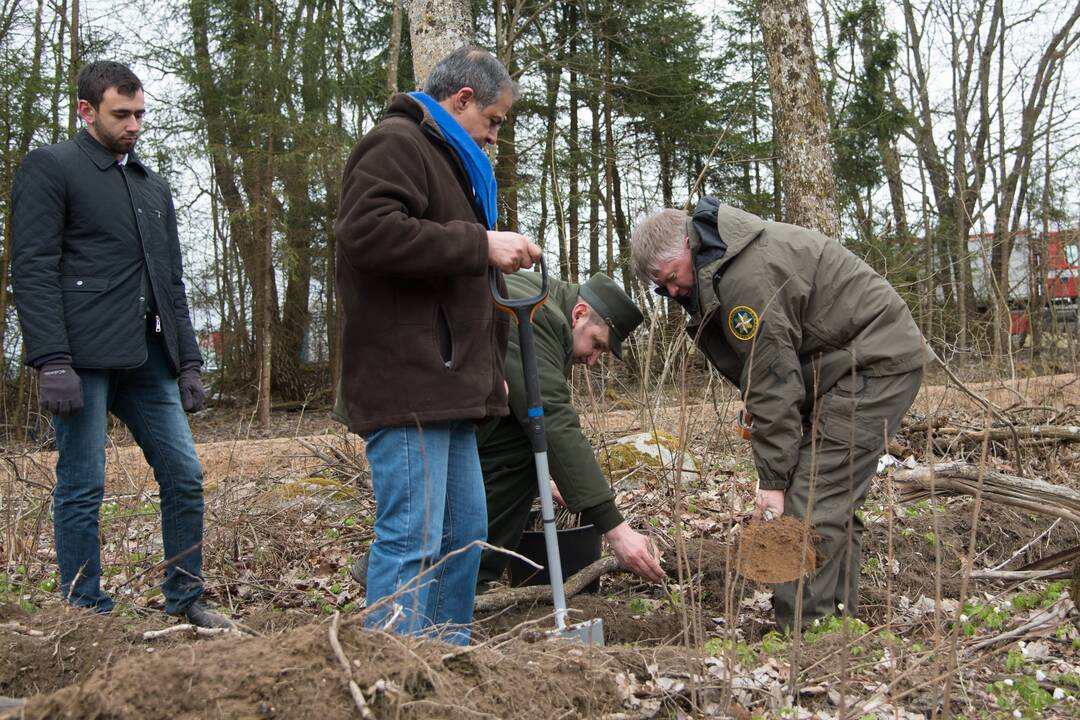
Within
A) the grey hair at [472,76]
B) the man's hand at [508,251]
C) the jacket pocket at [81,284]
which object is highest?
the grey hair at [472,76]

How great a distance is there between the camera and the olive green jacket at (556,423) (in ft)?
11.3

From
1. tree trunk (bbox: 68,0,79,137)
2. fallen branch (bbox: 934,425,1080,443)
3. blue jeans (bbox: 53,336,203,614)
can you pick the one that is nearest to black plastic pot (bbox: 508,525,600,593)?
blue jeans (bbox: 53,336,203,614)

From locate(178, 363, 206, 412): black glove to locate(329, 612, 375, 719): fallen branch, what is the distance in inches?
79.1

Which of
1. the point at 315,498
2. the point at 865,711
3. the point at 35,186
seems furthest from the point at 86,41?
the point at 865,711

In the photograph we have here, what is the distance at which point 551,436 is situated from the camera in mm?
3451

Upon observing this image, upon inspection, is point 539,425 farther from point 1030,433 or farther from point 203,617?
point 1030,433

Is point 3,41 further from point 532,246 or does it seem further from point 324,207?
point 532,246

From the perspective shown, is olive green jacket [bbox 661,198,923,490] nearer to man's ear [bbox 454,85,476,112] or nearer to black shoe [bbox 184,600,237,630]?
man's ear [bbox 454,85,476,112]

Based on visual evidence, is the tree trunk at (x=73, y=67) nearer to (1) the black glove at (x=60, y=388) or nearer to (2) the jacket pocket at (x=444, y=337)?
(1) the black glove at (x=60, y=388)

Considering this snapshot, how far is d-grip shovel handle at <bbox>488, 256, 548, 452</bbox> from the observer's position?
118 inches

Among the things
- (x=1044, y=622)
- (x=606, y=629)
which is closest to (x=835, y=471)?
(x=1044, y=622)

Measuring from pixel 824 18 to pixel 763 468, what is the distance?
18584 mm

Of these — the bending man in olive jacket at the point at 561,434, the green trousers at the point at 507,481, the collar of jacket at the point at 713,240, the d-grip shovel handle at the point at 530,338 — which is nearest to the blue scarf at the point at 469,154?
the d-grip shovel handle at the point at 530,338

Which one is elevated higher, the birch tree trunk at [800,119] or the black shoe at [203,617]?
the birch tree trunk at [800,119]
